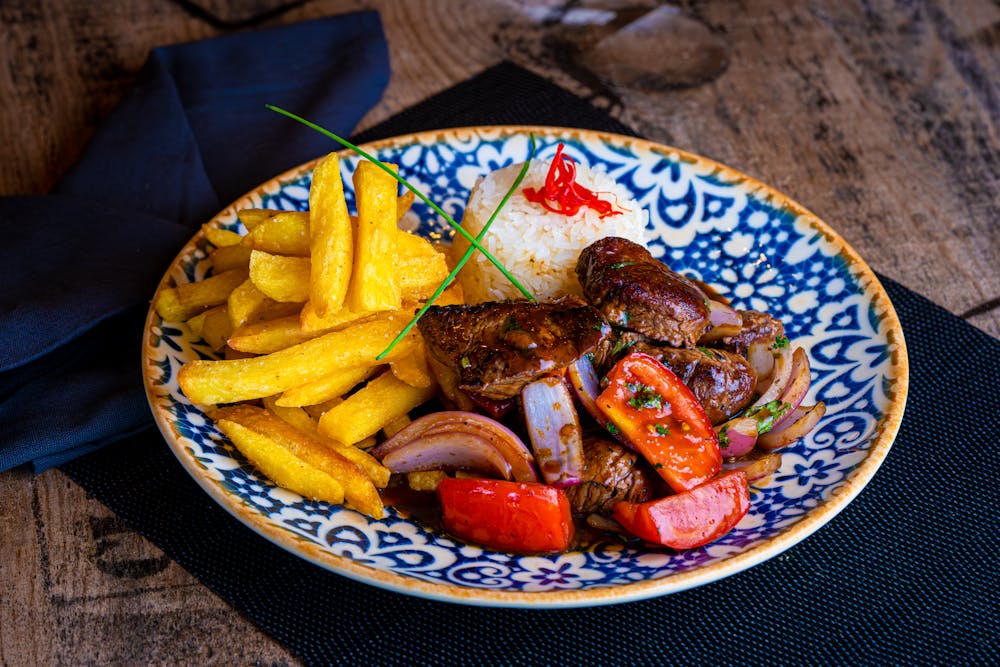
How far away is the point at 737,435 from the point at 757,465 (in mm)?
120

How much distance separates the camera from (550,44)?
583 cm

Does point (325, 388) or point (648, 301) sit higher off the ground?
point (648, 301)

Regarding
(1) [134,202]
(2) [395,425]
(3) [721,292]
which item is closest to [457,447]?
(2) [395,425]

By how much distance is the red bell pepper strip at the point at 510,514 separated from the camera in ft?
9.70

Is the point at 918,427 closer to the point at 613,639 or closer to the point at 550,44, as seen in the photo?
the point at 613,639

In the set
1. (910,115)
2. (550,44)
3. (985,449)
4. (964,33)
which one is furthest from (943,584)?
(964,33)

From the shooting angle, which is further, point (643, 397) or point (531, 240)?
point (531, 240)

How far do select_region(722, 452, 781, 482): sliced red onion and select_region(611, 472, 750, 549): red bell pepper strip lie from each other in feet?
0.65

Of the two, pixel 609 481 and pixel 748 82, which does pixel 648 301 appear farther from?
pixel 748 82

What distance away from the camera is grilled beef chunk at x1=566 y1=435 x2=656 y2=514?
10.1 ft

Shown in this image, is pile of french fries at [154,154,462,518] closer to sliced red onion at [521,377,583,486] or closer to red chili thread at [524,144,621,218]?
sliced red onion at [521,377,583,486]

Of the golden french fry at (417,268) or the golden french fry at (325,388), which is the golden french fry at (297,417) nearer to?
the golden french fry at (325,388)

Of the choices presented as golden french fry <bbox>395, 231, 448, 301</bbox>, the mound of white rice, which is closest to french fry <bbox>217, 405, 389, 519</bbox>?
golden french fry <bbox>395, 231, 448, 301</bbox>

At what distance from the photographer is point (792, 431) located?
3.35m
